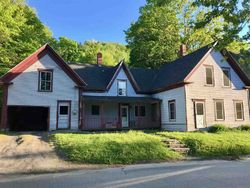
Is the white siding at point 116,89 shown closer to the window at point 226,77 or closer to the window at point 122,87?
the window at point 122,87

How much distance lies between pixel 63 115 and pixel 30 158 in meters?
10.2

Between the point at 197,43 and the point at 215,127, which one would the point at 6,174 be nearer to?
the point at 215,127

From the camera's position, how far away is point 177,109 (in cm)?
2506

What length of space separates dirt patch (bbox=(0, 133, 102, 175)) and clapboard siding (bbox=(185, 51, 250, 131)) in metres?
12.8

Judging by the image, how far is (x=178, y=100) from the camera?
82.0 ft

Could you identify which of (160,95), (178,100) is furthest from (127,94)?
(178,100)

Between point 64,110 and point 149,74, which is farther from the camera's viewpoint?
point 149,74

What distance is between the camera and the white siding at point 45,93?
22484 mm

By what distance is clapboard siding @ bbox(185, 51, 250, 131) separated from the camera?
2453cm

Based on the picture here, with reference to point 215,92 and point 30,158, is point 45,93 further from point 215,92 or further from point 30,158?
point 215,92

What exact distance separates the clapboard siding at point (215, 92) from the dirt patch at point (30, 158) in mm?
12768

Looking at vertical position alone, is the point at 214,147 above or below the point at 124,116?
below

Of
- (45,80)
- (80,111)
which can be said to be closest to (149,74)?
(80,111)

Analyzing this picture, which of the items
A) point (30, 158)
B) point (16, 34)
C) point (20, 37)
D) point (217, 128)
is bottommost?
point (30, 158)
